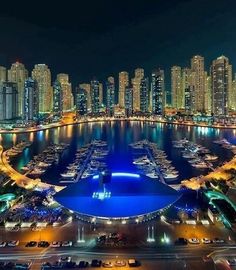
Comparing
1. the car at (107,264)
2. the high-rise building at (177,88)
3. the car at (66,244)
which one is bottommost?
the car at (107,264)

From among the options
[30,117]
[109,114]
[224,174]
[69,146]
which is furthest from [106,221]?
[109,114]

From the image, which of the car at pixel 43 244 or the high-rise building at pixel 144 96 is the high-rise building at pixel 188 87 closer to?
the high-rise building at pixel 144 96

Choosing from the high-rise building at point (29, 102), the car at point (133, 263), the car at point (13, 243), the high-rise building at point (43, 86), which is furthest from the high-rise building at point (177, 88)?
the car at point (133, 263)

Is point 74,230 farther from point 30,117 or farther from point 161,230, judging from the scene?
point 30,117

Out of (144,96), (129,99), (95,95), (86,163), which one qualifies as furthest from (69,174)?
(129,99)

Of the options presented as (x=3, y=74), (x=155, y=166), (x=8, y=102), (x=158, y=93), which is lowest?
(x=155, y=166)

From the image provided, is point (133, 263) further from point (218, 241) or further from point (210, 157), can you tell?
point (210, 157)

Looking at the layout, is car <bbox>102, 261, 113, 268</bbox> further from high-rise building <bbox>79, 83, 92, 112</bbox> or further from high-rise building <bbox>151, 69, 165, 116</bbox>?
high-rise building <bbox>79, 83, 92, 112</bbox>
